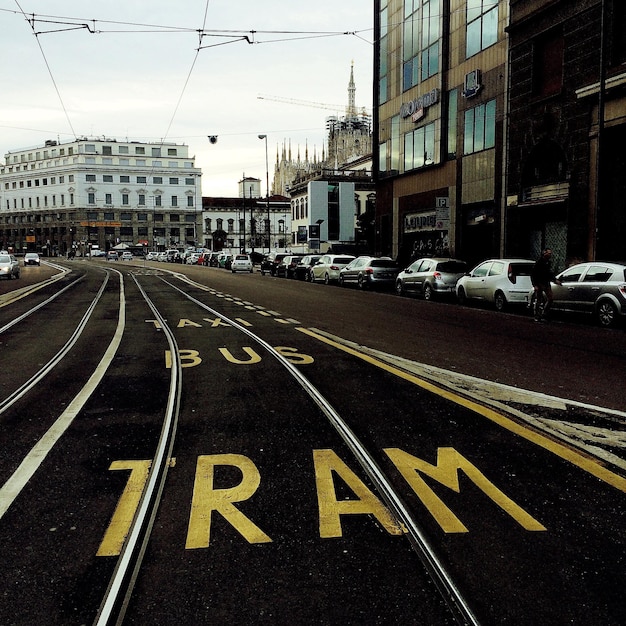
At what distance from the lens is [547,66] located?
80.4ft

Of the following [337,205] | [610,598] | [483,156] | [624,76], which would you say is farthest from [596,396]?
[337,205]

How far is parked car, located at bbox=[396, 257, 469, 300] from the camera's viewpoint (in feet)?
71.3

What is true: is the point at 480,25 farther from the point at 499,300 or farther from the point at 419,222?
the point at 499,300

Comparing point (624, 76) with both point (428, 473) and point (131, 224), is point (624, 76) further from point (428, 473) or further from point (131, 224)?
Answer: point (131, 224)

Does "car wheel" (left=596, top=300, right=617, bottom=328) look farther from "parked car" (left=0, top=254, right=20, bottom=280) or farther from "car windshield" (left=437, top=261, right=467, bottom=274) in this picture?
"parked car" (left=0, top=254, right=20, bottom=280)

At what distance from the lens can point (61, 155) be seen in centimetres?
12025

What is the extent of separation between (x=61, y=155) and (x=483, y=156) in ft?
355

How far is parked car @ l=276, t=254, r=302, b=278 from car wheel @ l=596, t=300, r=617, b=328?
26.3 m

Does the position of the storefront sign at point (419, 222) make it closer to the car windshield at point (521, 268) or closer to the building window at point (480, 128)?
the building window at point (480, 128)

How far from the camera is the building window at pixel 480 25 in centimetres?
2828

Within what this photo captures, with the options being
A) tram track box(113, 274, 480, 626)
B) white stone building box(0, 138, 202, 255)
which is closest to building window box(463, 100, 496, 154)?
tram track box(113, 274, 480, 626)

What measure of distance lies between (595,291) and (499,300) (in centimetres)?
357


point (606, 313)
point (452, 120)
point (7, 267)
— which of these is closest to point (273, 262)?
point (7, 267)

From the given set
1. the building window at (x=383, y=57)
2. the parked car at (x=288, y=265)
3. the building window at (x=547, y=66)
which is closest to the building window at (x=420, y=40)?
the building window at (x=383, y=57)
